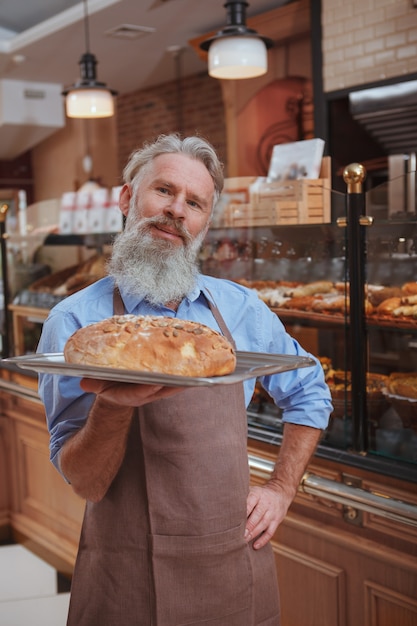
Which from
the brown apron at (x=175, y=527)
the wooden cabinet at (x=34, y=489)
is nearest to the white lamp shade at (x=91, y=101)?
the wooden cabinet at (x=34, y=489)

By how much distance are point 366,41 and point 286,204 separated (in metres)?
2.28

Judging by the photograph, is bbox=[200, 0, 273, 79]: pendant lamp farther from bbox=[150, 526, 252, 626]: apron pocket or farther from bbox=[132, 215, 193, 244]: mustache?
bbox=[150, 526, 252, 626]: apron pocket

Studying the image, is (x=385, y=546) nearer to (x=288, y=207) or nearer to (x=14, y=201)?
(x=288, y=207)

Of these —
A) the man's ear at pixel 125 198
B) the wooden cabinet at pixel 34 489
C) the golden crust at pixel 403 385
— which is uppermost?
the man's ear at pixel 125 198

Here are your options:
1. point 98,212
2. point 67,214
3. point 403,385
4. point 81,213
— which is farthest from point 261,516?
point 67,214

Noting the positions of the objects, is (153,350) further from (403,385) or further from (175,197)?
(403,385)

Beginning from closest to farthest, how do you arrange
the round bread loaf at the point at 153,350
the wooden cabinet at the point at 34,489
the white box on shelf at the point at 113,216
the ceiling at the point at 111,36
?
the round bread loaf at the point at 153,350, the wooden cabinet at the point at 34,489, the white box on shelf at the point at 113,216, the ceiling at the point at 111,36

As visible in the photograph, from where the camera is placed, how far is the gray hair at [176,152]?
1.67 metres

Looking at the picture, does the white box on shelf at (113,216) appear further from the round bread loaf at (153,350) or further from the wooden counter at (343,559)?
the round bread loaf at (153,350)

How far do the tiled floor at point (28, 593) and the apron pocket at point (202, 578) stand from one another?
1.88 metres

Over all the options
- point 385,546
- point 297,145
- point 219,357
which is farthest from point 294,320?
point 219,357

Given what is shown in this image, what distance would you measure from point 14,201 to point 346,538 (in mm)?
9959

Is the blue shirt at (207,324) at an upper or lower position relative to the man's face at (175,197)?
lower

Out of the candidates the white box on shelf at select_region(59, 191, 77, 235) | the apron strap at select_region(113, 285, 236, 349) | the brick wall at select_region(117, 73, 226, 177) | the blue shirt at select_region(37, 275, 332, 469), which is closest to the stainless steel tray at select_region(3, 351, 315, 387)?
the blue shirt at select_region(37, 275, 332, 469)
